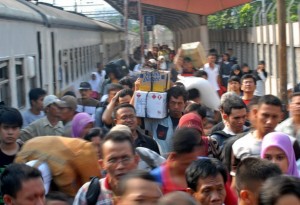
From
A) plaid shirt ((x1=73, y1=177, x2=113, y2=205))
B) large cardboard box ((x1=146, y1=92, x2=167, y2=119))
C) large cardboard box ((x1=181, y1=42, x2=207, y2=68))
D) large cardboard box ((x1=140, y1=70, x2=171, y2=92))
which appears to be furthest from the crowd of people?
large cardboard box ((x1=181, y1=42, x2=207, y2=68))

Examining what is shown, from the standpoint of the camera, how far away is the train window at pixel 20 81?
11719 millimetres

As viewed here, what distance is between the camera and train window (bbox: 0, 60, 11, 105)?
10.4m

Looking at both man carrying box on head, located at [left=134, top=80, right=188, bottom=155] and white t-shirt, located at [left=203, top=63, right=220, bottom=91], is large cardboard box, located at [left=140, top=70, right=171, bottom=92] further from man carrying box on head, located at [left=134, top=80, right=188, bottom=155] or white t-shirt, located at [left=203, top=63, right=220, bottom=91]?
white t-shirt, located at [left=203, top=63, right=220, bottom=91]

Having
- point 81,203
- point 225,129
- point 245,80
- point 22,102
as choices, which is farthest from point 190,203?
point 22,102

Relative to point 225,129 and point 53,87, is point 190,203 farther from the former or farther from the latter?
point 53,87

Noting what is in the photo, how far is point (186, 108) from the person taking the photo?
7.57m

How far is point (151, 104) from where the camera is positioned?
770 cm

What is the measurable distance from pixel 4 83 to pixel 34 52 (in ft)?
9.48

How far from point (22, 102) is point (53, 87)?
3.58 m

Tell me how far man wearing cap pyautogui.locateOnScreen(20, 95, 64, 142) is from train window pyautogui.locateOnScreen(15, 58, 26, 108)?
3.70 meters

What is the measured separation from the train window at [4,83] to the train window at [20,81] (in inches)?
30.5

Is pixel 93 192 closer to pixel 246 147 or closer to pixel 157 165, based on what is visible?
pixel 157 165

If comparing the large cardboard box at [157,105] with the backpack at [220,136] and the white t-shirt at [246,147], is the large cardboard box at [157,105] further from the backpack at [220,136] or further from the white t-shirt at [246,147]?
the white t-shirt at [246,147]

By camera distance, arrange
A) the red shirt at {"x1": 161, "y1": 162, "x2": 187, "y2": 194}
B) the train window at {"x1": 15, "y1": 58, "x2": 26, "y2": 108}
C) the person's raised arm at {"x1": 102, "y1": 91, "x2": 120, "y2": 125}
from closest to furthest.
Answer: the red shirt at {"x1": 161, "y1": 162, "x2": 187, "y2": 194} < the person's raised arm at {"x1": 102, "y1": 91, "x2": 120, "y2": 125} < the train window at {"x1": 15, "y1": 58, "x2": 26, "y2": 108}
